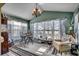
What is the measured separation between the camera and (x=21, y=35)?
211cm

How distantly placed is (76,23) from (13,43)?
1.13 meters

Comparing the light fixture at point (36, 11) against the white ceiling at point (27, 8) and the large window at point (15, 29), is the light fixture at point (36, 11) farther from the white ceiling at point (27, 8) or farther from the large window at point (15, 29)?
the large window at point (15, 29)

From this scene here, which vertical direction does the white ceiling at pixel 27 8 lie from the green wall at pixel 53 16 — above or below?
above

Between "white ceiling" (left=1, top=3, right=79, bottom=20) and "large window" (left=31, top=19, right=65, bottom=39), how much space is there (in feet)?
0.67

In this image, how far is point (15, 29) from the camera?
2082 mm

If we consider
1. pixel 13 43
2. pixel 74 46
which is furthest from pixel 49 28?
pixel 13 43

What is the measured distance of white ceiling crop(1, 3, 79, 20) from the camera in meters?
2.07

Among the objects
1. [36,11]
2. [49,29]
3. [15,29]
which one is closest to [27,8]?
[36,11]

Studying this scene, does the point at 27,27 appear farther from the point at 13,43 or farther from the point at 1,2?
the point at 1,2

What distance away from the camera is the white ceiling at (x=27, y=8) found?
207cm

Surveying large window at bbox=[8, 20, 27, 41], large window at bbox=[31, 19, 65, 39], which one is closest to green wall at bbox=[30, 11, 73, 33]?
large window at bbox=[31, 19, 65, 39]

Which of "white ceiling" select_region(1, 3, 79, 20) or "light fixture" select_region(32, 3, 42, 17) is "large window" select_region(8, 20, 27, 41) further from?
"light fixture" select_region(32, 3, 42, 17)

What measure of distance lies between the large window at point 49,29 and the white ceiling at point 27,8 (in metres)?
0.21

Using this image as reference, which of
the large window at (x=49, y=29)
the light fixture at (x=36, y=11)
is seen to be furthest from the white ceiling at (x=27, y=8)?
the large window at (x=49, y=29)
